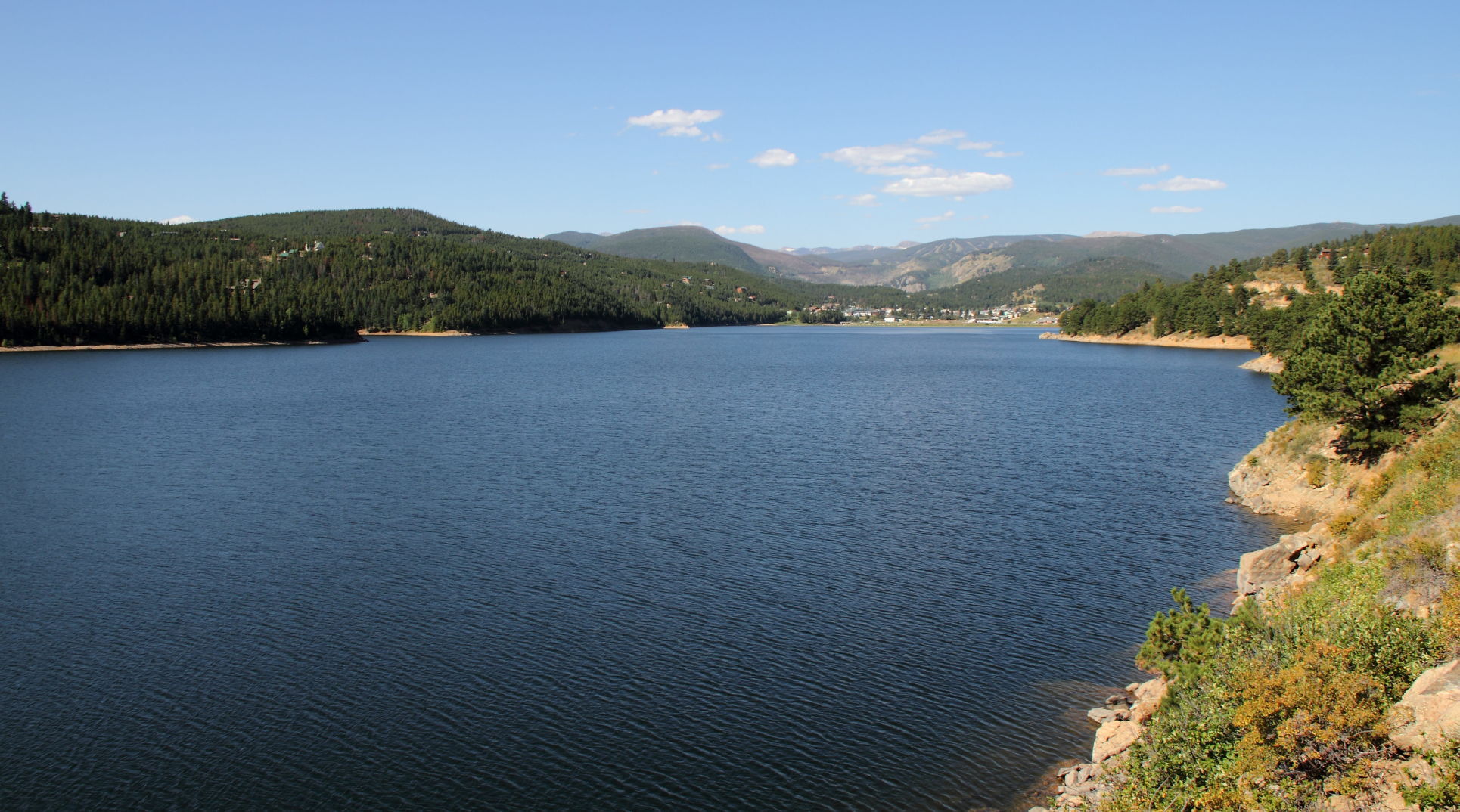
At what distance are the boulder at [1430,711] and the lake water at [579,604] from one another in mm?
6471

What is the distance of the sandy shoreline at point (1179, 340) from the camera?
465 feet

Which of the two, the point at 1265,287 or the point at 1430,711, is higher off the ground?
the point at 1265,287

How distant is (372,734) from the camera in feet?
58.7

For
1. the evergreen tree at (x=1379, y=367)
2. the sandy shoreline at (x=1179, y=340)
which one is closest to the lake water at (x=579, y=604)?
the evergreen tree at (x=1379, y=367)

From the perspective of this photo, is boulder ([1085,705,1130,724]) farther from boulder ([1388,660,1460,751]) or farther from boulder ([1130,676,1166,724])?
boulder ([1388,660,1460,751])

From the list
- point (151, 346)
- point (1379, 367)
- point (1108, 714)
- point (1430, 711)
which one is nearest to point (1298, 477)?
point (1379, 367)

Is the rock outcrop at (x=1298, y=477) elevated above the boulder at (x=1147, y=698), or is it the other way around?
the rock outcrop at (x=1298, y=477)

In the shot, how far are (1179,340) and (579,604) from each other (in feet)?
510

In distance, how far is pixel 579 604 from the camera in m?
24.7

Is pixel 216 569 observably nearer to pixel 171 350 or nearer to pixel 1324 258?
pixel 171 350

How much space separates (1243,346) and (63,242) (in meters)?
201

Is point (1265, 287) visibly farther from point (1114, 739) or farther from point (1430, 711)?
point (1430, 711)

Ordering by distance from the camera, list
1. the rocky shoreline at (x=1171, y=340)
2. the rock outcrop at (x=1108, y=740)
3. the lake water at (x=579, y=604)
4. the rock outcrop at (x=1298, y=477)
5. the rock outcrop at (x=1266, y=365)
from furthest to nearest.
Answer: the rocky shoreline at (x=1171, y=340) → the rock outcrop at (x=1266, y=365) → the rock outcrop at (x=1298, y=477) → the lake water at (x=579, y=604) → the rock outcrop at (x=1108, y=740)

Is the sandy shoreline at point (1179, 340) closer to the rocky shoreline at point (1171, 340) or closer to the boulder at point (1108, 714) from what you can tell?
the rocky shoreline at point (1171, 340)
